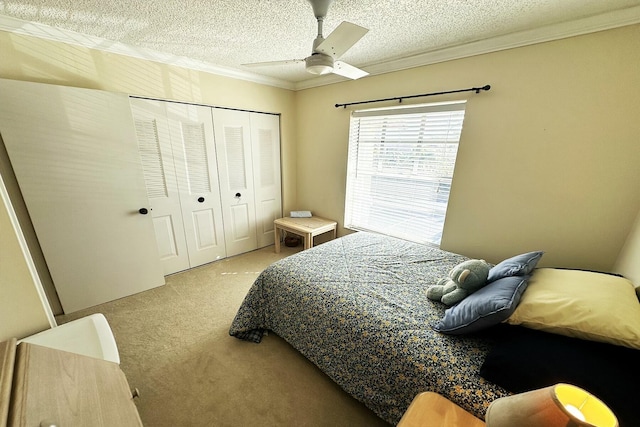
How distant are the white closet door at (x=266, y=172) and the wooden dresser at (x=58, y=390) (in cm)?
260

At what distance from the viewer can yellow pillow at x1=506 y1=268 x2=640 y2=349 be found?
2.96ft

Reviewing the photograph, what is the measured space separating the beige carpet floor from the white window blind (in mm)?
1752

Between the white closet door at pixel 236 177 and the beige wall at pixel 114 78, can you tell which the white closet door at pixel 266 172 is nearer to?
the white closet door at pixel 236 177

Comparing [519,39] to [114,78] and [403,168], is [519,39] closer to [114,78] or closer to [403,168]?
[403,168]

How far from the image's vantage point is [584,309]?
3.23 feet

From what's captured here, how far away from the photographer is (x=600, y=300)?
1.00 m

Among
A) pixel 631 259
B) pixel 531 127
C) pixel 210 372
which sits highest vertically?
pixel 531 127

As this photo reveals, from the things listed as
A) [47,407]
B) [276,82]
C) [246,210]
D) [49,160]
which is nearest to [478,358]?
[47,407]

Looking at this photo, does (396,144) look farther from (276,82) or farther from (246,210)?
(246,210)

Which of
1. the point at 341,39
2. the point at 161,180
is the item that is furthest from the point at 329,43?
the point at 161,180

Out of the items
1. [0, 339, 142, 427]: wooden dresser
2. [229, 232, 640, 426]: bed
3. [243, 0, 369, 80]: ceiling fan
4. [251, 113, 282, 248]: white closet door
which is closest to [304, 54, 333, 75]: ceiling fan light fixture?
[243, 0, 369, 80]: ceiling fan

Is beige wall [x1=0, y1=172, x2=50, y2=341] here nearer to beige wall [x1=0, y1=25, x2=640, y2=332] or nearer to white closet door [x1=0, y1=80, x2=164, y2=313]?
white closet door [x1=0, y1=80, x2=164, y2=313]

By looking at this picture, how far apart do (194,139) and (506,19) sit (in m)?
2.97

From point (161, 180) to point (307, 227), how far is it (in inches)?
68.1
